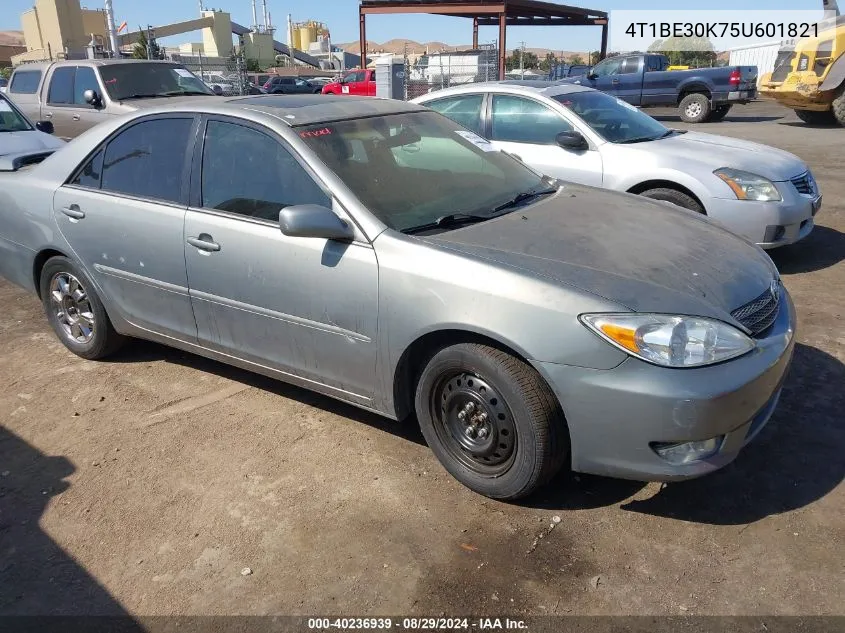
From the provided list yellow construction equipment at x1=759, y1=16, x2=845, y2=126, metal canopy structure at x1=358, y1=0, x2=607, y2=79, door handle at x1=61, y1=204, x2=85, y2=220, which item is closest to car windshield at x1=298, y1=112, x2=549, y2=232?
door handle at x1=61, y1=204, x2=85, y2=220

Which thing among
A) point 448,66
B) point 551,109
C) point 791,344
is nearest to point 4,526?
point 791,344

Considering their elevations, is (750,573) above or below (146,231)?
below

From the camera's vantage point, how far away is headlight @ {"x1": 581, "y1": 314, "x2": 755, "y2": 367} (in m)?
2.59

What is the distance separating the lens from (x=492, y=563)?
8.84 ft

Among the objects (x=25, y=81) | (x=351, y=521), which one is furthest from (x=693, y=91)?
(x=351, y=521)

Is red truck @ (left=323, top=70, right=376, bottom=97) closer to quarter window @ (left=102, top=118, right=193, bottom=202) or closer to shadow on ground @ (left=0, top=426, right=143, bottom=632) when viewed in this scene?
quarter window @ (left=102, top=118, right=193, bottom=202)

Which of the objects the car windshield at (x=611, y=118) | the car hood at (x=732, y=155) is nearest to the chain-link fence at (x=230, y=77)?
the car windshield at (x=611, y=118)

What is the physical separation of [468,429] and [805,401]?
1949 mm

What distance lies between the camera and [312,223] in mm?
3068

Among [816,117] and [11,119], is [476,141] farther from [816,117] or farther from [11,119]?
[816,117]

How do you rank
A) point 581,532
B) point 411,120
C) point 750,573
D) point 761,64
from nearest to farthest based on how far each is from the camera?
point 750,573
point 581,532
point 411,120
point 761,64

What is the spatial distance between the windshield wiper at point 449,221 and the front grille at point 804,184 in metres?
3.85

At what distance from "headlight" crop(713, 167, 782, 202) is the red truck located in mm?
21033

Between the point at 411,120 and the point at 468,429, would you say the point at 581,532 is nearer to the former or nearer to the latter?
the point at 468,429
